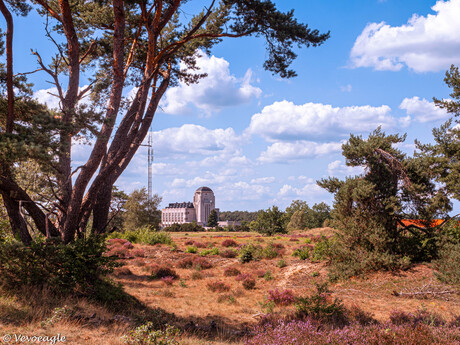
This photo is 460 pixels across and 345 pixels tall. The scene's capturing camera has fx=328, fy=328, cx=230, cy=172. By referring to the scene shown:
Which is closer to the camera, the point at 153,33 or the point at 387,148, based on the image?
the point at 153,33

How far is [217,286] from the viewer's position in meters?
14.1

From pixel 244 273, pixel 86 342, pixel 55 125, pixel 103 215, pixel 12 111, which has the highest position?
pixel 12 111

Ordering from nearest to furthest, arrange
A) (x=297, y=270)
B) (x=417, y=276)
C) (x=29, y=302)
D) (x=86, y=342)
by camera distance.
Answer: (x=86, y=342)
(x=29, y=302)
(x=417, y=276)
(x=297, y=270)

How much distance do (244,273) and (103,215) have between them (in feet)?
27.4

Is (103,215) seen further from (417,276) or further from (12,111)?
(417,276)

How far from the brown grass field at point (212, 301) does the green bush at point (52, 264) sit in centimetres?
42

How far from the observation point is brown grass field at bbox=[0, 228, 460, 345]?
6613 mm

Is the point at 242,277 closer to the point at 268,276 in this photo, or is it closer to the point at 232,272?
the point at 268,276

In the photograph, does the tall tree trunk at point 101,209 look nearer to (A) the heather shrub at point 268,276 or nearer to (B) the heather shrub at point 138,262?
(A) the heather shrub at point 268,276

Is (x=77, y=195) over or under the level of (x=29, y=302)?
over

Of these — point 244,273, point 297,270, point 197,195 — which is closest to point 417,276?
point 297,270

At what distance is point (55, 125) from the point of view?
7625 millimetres

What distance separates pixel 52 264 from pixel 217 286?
24.2ft

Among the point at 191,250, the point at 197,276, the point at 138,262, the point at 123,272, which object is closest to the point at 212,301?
the point at 197,276
